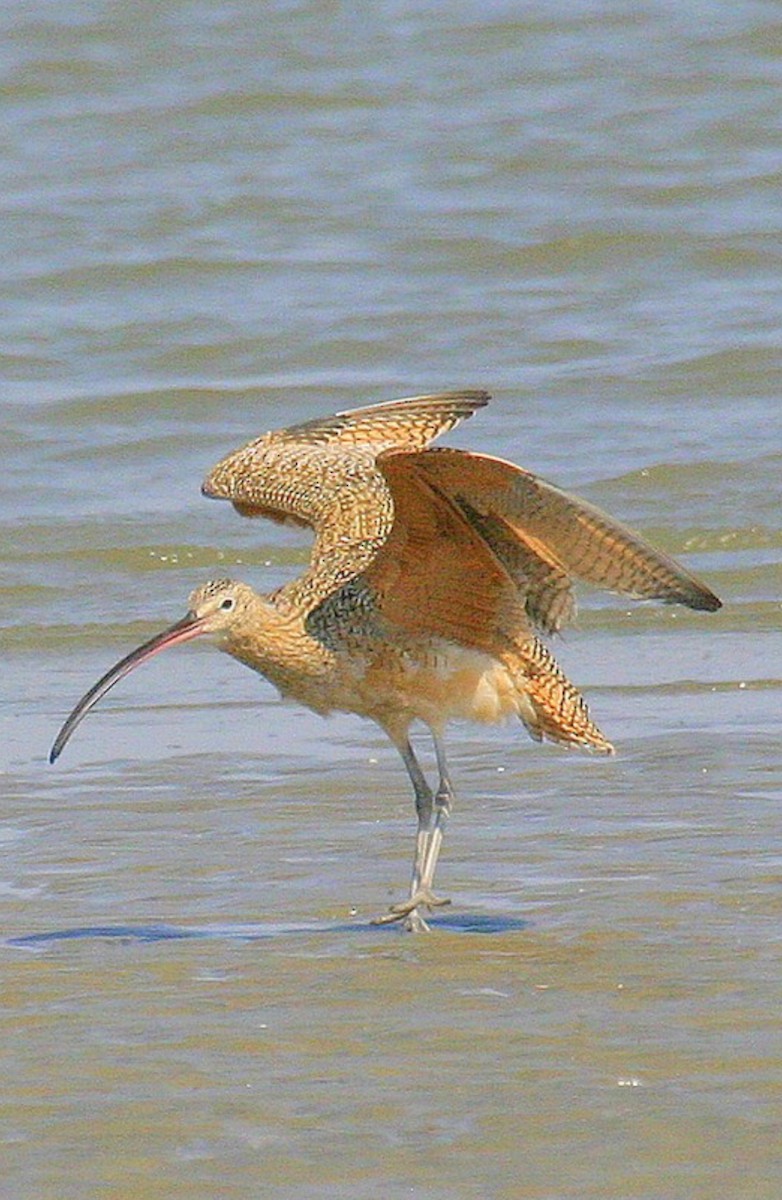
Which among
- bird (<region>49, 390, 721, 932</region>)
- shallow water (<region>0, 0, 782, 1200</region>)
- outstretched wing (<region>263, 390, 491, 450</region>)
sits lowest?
shallow water (<region>0, 0, 782, 1200</region>)

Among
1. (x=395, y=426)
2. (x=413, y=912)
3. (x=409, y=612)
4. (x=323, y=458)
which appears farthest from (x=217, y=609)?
(x=395, y=426)

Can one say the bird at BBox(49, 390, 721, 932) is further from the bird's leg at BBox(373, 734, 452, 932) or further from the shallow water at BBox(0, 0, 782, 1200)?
the shallow water at BBox(0, 0, 782, 1200)

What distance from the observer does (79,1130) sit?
3979 mm

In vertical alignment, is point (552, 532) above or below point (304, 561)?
above

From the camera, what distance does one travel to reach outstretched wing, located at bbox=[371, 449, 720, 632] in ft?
17.5

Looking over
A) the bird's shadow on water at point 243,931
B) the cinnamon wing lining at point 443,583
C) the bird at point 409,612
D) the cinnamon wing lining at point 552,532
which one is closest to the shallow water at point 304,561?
the bird's shadow on water at point 243,931

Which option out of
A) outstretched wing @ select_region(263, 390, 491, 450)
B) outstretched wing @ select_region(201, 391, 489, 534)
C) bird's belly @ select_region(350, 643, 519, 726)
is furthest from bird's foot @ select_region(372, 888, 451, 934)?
outstretched wing @ select_region(263, 390, 491, 450)

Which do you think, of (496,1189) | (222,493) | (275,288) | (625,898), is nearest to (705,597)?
(625,898)

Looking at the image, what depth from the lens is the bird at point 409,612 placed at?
5.70m

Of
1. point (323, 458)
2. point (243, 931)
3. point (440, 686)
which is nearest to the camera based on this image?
point (243, 931)

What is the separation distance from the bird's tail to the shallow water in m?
0.26

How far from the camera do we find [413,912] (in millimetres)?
5449

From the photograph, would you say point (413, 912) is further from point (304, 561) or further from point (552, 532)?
point (304, 561)

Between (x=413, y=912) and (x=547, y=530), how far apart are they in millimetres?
882
